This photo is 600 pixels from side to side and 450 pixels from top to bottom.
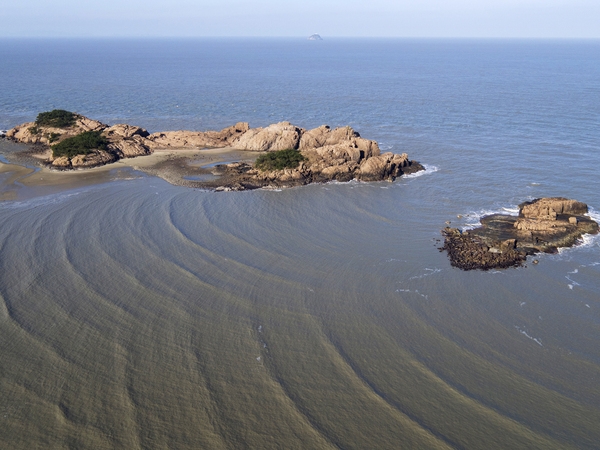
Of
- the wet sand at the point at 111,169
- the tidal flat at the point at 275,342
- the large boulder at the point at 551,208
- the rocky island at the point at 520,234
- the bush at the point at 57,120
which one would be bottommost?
the tidal flat at the point at 275,342

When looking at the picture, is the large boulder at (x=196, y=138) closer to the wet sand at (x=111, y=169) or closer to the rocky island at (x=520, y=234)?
the wet sand at (x=111, y=169)

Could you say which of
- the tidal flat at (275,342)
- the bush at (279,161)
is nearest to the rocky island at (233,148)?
the bush at (279,161)

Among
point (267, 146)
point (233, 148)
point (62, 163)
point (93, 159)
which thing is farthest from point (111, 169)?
point (267, 146)

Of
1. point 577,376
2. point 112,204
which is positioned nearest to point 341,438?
point 577,376

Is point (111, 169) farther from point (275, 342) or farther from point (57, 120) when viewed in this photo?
point (275, 342)

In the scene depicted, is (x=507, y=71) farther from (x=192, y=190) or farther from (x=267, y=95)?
(x=192, y=190)

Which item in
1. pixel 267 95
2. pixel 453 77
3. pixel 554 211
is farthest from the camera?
pixel 453 77
